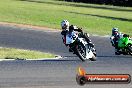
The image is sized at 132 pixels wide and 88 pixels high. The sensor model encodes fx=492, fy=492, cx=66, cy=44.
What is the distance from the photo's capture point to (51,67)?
692 inches

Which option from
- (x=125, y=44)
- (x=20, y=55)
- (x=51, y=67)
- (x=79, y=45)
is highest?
(x=79, y=45)

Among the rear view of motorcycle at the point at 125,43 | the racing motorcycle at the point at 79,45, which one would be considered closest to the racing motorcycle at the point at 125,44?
the rear view of motorcycle at the point at 125,43

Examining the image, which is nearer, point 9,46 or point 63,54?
point 63,54

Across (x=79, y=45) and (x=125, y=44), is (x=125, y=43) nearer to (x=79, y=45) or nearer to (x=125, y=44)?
(x=125, y=44)

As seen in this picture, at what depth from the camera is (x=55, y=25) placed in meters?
39.8

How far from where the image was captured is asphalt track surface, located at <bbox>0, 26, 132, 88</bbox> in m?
13.7

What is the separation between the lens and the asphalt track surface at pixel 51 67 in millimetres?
13688

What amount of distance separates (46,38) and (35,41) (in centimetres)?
197

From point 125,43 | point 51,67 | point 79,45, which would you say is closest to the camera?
point 51,67

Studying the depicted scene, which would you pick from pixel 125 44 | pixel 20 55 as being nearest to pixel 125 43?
pixel 125 44

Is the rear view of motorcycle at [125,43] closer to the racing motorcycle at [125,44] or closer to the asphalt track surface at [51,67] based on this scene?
the racing motorcycle at [125,44]

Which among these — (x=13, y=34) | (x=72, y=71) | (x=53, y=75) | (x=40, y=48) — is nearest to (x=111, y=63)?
(x=72, y=71)

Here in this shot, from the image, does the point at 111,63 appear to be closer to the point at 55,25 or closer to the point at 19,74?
the point at 19,74

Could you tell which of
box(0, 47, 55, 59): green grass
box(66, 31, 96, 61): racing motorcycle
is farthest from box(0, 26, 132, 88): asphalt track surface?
box(0, 47, 55, 59): green grass
